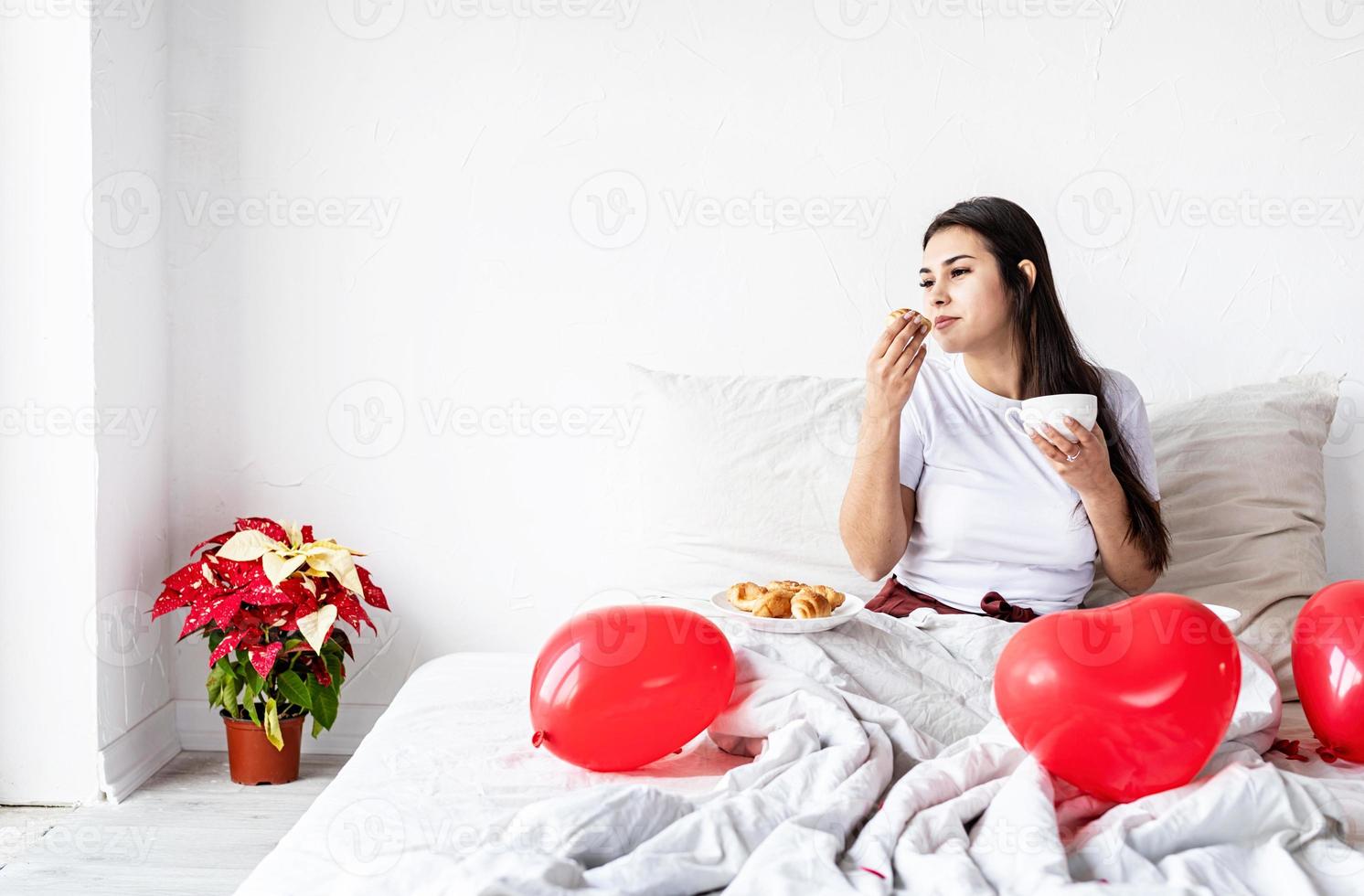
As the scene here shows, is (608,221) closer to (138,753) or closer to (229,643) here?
(229,643)

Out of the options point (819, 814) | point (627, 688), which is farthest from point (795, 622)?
point (819, 814)

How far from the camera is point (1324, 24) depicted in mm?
2129

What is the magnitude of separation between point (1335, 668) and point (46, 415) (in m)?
2.03

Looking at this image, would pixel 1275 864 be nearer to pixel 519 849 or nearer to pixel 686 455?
pixel 519 849

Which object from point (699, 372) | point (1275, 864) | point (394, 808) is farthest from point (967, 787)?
point (699, 372)

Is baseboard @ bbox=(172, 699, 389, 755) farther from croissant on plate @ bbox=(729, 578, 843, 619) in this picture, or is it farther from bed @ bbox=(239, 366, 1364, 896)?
croissant on plate @ bbox=(729, 578, 843, 619)

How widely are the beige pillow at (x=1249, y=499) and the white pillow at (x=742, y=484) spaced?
1.50 feet

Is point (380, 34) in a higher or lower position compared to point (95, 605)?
higher

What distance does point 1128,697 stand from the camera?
1088 millimetres

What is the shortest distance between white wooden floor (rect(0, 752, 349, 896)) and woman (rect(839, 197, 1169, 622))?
110cm

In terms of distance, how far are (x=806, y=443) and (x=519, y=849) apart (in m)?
1.08

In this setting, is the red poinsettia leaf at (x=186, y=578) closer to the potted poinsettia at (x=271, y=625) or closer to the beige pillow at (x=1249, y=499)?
the potted poinsettia at (x=271, y=625)

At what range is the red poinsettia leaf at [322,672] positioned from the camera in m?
2.09

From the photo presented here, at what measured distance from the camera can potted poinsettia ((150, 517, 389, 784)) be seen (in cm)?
202
